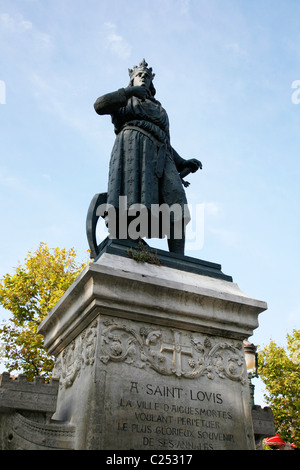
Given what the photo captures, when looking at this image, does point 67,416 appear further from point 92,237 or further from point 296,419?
point 296,419

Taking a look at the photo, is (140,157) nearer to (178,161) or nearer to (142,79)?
(178,161)

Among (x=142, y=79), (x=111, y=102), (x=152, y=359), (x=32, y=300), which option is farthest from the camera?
(x=32, y=300)

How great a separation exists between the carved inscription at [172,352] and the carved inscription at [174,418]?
8.1 inches

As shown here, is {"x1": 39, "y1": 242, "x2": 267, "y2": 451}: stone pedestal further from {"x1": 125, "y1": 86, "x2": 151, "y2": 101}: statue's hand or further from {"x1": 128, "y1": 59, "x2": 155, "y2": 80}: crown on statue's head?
{"x1": 128, "y1": 59, "x2": 155, "y2": 80}: crown on statue's head

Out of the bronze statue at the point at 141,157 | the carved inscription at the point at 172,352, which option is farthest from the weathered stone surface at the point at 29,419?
the bronze statue at the point at 141,157

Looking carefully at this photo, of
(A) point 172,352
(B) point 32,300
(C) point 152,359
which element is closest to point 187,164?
(A) point 172,352

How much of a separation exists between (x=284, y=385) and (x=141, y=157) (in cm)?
2145

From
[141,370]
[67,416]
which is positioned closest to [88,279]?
[141,370]

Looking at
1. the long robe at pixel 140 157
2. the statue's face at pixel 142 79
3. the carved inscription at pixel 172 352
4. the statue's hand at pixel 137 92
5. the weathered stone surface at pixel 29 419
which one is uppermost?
the statue's face at pixel 142 79

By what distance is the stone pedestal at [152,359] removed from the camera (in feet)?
14.0

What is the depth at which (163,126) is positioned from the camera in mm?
7109

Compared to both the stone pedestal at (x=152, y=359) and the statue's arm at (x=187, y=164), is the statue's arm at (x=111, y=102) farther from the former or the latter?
the stone pedestal at (x=152, y=359)

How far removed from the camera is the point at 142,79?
7.43m
